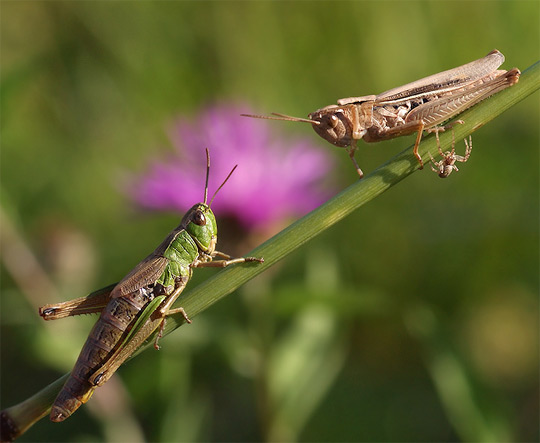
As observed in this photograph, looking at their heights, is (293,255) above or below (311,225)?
below

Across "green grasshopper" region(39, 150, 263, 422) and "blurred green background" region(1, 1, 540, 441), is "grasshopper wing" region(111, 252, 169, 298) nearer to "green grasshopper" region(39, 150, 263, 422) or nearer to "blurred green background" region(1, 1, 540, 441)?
"green grasshopper" region(39, 150, 263, 422)

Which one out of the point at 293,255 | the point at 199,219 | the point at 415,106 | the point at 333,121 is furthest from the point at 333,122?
the point at 293,255

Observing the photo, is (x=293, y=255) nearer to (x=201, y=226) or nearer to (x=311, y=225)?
(x=201, y=226)

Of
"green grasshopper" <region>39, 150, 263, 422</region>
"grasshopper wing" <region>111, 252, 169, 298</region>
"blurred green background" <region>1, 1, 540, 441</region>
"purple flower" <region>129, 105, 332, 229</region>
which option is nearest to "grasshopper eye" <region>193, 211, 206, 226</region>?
"green grasshopper" <region>39, 150, 263, 422</region>

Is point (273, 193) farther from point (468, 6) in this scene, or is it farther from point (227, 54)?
point (468, 6)

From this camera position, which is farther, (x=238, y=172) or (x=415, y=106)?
(x=238, y=172)

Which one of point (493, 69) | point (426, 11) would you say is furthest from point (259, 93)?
point (493, 69)
